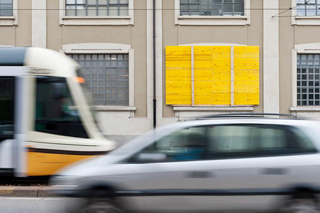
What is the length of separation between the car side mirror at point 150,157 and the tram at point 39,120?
3.48 meters

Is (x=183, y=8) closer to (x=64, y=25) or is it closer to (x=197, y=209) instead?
(x=64, y=25)

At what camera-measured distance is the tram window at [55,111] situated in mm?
8477

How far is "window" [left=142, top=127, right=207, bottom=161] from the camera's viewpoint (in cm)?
526

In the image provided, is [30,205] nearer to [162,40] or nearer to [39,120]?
[39,120]

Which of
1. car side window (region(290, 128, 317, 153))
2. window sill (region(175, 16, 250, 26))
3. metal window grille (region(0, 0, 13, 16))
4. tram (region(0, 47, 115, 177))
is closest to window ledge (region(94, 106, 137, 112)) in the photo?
window sill (region(175, 16, 250, 26))

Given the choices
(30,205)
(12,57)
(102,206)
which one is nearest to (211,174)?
(102,206)

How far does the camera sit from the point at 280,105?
15680mm

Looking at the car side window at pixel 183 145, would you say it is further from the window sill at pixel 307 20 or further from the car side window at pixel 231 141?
the window sill at pixel 307 20

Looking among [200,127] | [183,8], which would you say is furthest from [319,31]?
[200,127]

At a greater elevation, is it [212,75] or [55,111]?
[212,75]

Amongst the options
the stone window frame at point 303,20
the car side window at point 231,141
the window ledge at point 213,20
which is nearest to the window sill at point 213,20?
the window ledge at point 213,20

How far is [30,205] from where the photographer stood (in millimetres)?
7168

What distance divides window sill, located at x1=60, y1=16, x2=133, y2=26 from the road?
9304 millimetres

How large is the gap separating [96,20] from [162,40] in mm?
2660
